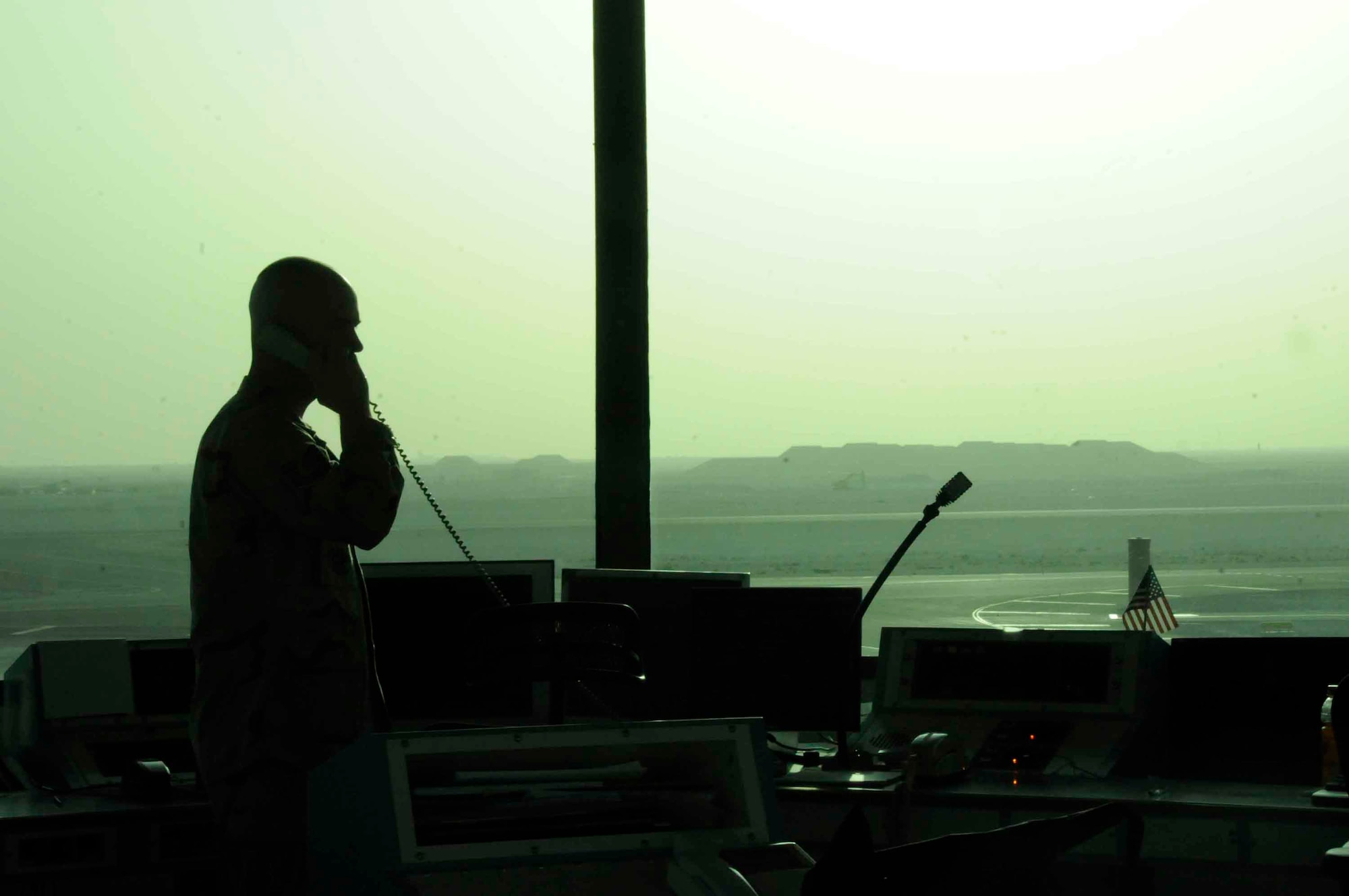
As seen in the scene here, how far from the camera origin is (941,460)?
4.21 metres

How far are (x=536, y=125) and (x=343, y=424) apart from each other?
7.71 ft

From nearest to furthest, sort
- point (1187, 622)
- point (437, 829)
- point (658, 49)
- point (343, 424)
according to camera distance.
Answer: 1. point (437, 829)
2. point (343, 424)
3. point (658, 49)
4. point (1187, 622)

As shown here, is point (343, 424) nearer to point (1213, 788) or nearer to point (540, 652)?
point (540, 652)

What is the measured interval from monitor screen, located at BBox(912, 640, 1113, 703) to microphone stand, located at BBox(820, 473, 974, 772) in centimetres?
24

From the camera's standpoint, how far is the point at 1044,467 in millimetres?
4867

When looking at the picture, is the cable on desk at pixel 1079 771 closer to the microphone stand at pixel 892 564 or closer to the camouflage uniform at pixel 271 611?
the microphone stand at pixel 892 564

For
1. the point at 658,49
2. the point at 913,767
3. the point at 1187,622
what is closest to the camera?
the point at 913,767

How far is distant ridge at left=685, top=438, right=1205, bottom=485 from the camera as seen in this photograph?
439cm

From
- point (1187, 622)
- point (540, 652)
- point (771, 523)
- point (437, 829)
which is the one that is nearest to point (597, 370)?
point (540, 652)

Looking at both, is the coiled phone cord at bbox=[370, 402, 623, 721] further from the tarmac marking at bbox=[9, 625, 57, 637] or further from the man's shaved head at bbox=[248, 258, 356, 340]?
the tarmac marking at bbox=[9, 625, 57, 637]

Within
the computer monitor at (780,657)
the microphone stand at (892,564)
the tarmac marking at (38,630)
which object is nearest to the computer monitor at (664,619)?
the computer monitor at (780,657)

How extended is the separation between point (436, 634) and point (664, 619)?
20.5 inches

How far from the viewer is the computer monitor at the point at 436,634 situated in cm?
291

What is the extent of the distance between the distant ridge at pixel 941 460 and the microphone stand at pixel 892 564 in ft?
5.11
